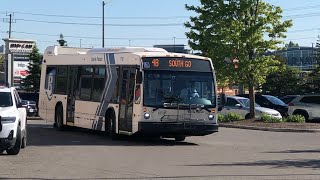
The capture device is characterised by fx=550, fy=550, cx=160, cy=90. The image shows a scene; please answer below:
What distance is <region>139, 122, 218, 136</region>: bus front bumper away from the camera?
17266 millimetres

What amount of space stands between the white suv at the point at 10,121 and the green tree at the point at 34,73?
137ft

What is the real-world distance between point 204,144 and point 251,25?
440 inches

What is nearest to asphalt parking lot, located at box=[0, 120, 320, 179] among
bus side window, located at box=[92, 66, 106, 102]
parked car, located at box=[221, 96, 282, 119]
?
bus side window, located at box=[92, 66, 106, 102]

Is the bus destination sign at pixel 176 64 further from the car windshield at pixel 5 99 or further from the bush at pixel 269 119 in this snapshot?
the bush at pixel 269 119

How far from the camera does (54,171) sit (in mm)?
11250

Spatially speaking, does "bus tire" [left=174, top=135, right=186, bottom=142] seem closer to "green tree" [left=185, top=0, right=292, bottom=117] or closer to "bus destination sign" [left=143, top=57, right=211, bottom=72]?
"bus destination sign" [left=143, top=57, right=211, bottom=72]

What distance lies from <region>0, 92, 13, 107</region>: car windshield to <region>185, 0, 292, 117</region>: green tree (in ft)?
50.1

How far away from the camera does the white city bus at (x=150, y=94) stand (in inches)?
686

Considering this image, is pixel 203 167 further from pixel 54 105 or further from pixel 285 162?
pixel 54 105

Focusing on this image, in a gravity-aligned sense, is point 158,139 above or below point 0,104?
below

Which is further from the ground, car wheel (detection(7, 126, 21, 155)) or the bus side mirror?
the bus side mirror

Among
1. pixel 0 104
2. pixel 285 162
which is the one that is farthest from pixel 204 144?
pixel 0 104

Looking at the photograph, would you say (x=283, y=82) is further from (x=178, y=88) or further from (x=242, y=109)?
(x=178, y=88)

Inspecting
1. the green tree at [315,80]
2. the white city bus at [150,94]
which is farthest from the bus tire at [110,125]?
the green tree at [315,80]
